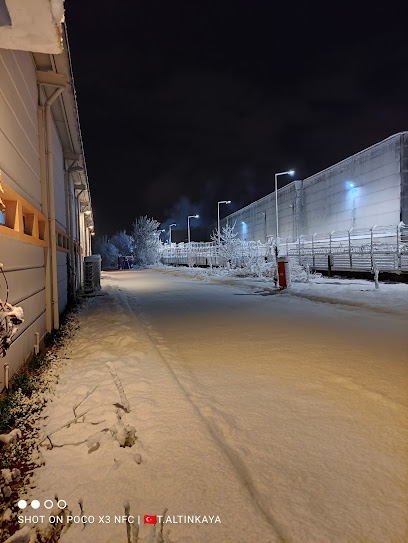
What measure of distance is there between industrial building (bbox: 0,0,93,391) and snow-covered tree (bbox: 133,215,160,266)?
139 ft

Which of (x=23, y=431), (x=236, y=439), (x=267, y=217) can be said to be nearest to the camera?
(x=236, y=439)

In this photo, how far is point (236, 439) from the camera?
2.74 m

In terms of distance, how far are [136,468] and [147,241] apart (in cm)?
4904

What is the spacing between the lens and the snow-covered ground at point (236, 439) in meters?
1.93

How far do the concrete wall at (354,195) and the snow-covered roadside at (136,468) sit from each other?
78.2ft

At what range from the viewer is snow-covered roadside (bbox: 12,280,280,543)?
6.24 feet

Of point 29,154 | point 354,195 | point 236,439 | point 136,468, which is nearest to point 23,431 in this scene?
point 136,468

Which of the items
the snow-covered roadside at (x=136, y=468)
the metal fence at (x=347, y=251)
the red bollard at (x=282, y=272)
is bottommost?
the snow-covered roadside at (x=136, y=468)

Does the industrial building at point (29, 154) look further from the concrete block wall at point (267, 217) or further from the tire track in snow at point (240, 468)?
the concrete block wall at point (267, 217)

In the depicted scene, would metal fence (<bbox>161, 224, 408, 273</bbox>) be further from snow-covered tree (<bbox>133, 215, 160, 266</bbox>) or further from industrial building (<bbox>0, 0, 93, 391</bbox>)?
snow-covered tree (<bbox>133, 215, 160, 266</bbox>)

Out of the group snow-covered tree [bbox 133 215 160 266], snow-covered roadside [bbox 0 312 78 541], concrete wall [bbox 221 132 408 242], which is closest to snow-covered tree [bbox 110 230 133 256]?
snow-covered tree [bbox 133 215 160 266]

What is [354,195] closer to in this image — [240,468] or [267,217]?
[267,217]

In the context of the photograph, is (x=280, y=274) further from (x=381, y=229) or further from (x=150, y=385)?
(x=150, y=385)

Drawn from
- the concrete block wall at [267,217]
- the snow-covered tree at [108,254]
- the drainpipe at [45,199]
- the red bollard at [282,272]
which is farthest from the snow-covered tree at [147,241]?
the drainpipe at [45,199]
